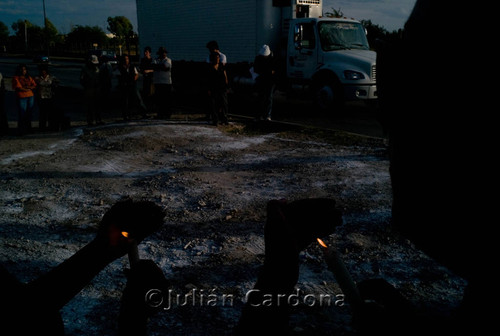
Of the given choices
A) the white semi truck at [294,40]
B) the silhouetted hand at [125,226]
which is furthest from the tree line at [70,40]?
the silhouetted hand at [125,226]

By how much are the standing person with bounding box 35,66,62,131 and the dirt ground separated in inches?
30.7

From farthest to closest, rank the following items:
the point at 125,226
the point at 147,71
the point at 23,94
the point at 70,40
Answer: the point at 70,40 < the point at 147,71 < the point at 23,94 < the point at 125,226

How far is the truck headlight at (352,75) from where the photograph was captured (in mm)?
12039

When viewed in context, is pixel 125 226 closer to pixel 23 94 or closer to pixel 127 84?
pixel 23 94

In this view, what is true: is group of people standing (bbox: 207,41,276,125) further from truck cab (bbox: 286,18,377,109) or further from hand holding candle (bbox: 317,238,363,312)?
hand holding candle (bbox: 317,238,363,312)

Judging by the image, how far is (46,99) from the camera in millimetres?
9805

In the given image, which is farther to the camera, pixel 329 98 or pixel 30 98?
pixel 329 98

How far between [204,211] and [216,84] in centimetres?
614

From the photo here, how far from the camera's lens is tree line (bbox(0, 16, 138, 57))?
214ft

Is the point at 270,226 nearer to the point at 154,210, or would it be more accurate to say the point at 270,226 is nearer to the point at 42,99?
the point at 154,210

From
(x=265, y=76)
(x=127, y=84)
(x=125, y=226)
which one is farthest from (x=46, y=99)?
(x=125, y=226)

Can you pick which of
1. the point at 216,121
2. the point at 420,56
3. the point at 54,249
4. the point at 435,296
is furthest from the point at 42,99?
the point at 420,56

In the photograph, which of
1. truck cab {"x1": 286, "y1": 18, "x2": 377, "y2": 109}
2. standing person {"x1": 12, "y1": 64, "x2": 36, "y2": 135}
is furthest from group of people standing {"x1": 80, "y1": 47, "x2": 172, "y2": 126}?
truck cab {"x1": 286, "y1": 18, "x2": 377, "y2": 109}

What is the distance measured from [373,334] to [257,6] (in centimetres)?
1503
